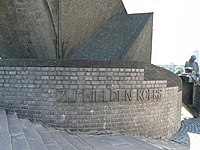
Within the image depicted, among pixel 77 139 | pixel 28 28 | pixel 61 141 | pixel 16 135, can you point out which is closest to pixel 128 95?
pixel 77 139

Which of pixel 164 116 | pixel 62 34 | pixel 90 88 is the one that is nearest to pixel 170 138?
pixel 164 116

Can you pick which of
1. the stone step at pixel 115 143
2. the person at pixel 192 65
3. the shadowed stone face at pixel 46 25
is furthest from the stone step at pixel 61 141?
the person at pixel 192 65

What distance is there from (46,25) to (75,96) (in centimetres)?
261

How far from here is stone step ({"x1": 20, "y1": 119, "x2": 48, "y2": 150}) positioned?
291 cm

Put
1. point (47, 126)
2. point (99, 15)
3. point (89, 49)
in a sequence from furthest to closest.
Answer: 1. point (99, 15)
2. point (89, 49)
3. point (47, 126)

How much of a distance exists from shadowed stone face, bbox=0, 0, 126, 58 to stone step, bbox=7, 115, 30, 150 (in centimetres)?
263

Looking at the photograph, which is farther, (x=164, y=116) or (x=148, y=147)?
(x=164, y=116)

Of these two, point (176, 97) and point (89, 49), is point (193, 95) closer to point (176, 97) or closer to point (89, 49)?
point (176, 97)

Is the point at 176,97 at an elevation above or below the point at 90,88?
below

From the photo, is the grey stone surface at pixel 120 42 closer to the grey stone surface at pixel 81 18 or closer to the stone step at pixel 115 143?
the grey stone surface at pixel 81 18

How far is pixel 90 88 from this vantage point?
4449 mm

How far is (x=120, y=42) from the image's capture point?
6.47 meters

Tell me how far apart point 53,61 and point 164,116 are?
3302 mm

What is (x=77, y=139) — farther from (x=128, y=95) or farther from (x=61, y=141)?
(x=128, y=95)
